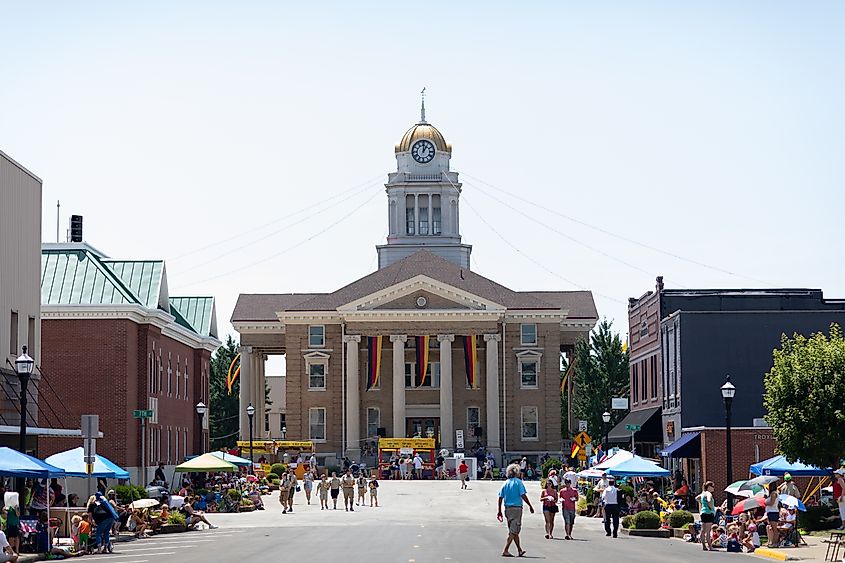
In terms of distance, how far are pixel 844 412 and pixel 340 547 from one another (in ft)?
47.3

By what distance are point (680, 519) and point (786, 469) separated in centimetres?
334

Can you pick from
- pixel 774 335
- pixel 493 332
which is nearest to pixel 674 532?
pixel 774 335

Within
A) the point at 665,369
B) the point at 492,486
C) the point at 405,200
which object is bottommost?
the point at 492,486

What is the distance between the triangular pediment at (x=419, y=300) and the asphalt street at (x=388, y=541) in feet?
138

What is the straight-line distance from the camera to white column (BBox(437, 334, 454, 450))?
325 ft

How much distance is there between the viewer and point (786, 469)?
4003 cm

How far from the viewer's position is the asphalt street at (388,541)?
97.3 ft

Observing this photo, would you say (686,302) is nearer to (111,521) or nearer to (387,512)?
(387,512)

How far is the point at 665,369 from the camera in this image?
6444 centimetres

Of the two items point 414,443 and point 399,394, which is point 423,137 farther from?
point 414,443

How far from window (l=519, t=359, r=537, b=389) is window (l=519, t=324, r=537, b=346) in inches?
52.1

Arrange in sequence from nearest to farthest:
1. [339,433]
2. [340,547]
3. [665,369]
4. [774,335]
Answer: [340,547] < [774,335] < [665,369] < [339,433]

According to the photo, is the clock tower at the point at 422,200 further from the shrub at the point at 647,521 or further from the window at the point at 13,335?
the shrub at the point at 647,521

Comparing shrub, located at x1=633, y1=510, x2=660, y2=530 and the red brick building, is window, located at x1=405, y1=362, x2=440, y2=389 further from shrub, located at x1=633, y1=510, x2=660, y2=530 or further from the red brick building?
shrub, located at x1=633, y1=510, x2=660, y2=530
